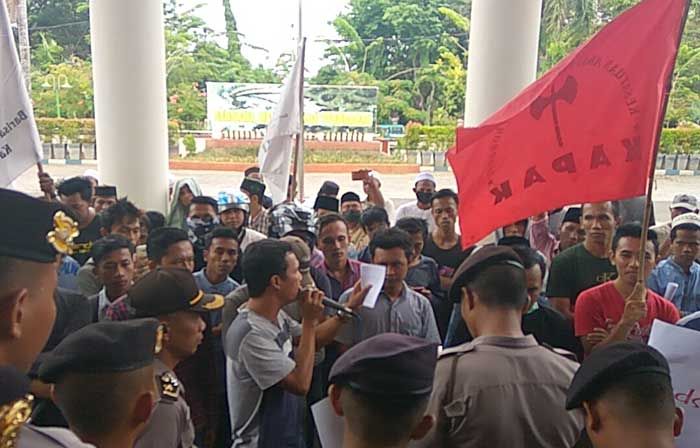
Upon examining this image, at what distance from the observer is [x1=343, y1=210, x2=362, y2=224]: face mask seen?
537cm

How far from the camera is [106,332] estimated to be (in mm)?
1728

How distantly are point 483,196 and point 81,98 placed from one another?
21.7 m

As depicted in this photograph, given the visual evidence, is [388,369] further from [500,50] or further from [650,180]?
[500,50]

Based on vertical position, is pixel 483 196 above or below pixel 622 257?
above

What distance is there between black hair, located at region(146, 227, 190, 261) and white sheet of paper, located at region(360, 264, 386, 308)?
3.51 feet

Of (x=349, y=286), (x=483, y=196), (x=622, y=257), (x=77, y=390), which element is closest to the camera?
(x=77, y=390)

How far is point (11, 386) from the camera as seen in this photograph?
123 centimetres

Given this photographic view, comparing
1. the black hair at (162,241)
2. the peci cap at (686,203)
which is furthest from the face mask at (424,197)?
the black hair at (162,241)

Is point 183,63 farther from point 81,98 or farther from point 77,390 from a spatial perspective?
point 77,390

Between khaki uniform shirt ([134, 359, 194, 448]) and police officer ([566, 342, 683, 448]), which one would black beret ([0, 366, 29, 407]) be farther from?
police officer ([566, 342, 683, 448])

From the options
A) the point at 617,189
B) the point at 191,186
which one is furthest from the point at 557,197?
the point at 191,186

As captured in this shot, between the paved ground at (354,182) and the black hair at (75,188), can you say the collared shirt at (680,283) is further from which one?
the paved ground at (354,182)

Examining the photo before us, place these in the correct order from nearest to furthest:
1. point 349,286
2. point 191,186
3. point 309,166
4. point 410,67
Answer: point 349,286, point 191,186, point 309,166, point 410,67

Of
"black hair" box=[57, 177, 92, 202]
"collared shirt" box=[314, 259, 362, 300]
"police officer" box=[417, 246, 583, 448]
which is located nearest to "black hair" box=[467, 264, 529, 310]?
"police officer" box=[417, 246, 583, 448]
